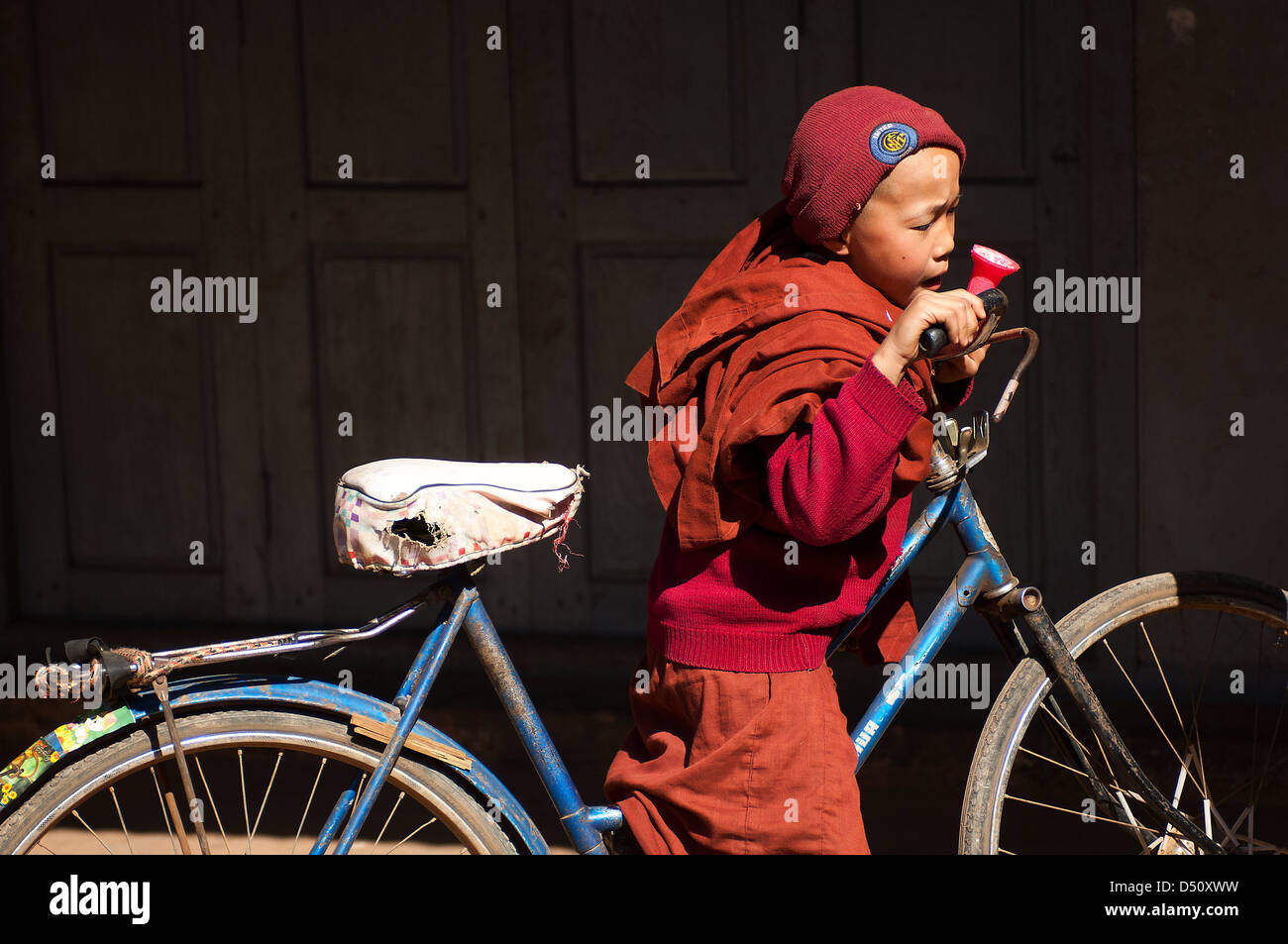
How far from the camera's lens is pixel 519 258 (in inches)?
153

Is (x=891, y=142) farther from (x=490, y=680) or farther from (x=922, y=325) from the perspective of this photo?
(x=490, y=680)

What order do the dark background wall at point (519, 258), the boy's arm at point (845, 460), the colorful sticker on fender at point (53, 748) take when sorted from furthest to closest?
the dark background wall at point (519, 258), the colorful sticker on fender at point (53, 748), the boy's arm at point (845, 460)

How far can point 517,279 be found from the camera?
3896 millimetres

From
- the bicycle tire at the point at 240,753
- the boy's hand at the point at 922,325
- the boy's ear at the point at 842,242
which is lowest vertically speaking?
the bicycle tire at the point at 240,753

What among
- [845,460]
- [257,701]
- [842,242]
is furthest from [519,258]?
[845,460]

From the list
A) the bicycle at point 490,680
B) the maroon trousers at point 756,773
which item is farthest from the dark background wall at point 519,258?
the maroon trousers at point 756,773

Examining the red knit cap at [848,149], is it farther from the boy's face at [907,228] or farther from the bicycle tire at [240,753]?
the bicycle tire at [240,753]

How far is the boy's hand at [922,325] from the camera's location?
187cm

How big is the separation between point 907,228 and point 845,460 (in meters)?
0.41

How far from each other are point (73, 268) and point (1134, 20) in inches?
120

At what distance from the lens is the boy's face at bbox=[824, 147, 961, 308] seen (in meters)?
2.00
